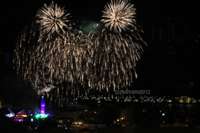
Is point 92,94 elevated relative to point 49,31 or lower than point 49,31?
lower

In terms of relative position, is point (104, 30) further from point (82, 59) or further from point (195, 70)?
point (195, 70)

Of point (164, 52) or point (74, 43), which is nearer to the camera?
point (74, 43)

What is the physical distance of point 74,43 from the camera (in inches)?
1335

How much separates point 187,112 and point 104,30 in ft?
21.9

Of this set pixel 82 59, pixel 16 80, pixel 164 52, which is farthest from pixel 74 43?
pixel 164 52

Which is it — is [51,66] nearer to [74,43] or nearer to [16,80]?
[74,43]

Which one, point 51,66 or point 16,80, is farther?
point 16,80

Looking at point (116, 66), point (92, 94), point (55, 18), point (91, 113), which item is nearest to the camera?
point (91, 113)

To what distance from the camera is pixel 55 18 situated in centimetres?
3222

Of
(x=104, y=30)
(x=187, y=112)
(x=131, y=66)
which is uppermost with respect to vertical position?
(x=104, y=30)

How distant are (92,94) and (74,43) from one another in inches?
741

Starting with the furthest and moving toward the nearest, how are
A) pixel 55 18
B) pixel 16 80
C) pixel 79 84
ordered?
pixel 16 80
pixel 79 84
pixel 55 18

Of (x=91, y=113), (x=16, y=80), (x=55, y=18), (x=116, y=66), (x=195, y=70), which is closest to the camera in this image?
(x=91, y=113)

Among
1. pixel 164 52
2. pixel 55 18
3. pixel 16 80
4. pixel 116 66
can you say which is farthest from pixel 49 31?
pixel 164 52
